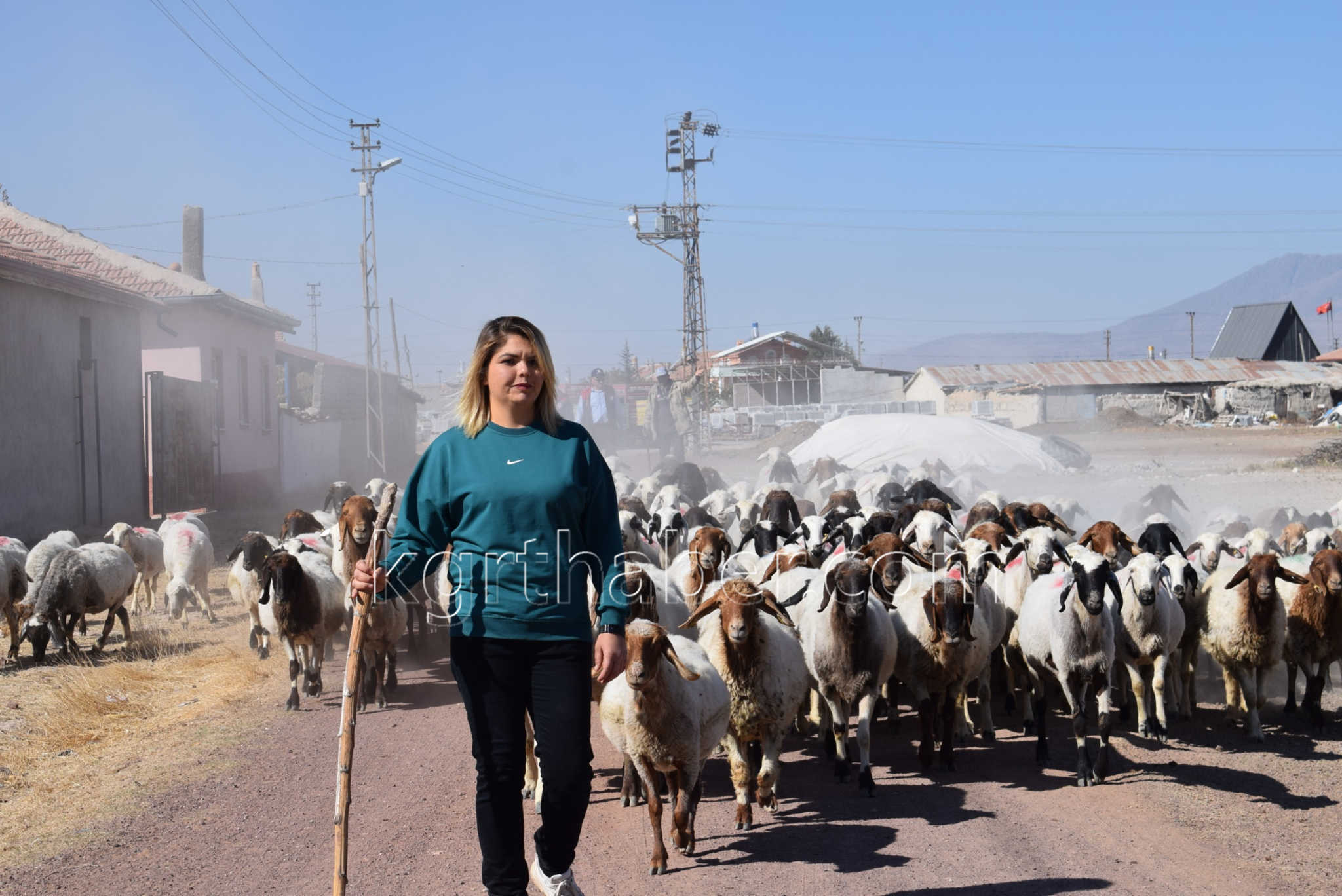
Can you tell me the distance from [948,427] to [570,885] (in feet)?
77.9

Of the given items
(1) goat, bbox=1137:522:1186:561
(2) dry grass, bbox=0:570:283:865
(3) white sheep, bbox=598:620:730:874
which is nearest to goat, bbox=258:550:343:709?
(2) dry grass, bbox=0:570:283:865

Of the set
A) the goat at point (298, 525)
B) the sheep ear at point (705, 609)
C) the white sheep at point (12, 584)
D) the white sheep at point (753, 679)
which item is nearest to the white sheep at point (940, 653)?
the white sheep at point (753, 679)

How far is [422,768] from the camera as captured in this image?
734 centimetres

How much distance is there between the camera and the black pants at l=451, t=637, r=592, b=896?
351cm

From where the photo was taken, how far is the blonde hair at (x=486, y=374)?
375cm

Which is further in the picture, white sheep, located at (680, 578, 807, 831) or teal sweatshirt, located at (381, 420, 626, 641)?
white sheep, located at (680, 578, 807, 831)

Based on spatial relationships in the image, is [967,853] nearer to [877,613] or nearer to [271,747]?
[877,613]

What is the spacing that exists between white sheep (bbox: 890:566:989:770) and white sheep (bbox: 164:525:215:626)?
9498 mm

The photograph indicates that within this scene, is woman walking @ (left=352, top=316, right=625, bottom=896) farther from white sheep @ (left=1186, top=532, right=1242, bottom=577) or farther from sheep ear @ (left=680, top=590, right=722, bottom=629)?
white sheep @ (left=1186, top=532, right=1242, bottom=577)

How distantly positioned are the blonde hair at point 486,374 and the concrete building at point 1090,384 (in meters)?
44.0

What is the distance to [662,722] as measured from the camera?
5.70 metres

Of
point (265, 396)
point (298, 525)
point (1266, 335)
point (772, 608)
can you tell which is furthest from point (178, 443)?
point (1266, 335)

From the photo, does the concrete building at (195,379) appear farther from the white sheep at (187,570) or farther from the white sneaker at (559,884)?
the white sneaker at (559,884)

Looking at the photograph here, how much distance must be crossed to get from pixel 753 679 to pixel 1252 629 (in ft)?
13.9
